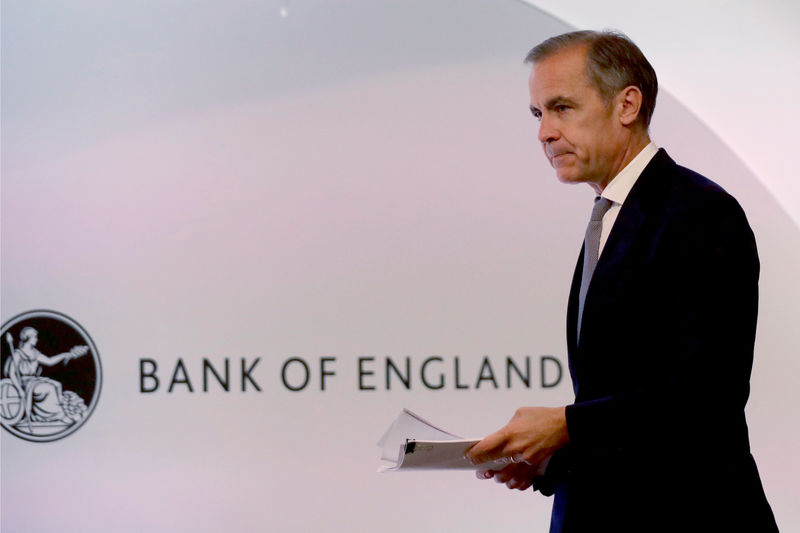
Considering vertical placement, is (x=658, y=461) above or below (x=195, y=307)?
below

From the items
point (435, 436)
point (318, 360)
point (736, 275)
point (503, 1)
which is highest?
point (503, 1)

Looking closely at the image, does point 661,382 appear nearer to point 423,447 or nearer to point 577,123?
point 423,447

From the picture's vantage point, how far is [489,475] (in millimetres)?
1729

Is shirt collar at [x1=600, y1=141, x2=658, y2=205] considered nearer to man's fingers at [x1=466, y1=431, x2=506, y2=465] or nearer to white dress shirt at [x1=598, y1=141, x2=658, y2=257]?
white dress shirt at [x1=598, y1=141, x2=658, y2=257]

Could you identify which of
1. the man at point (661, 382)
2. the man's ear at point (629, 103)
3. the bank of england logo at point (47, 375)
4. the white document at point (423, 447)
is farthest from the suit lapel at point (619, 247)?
the bank of england logo at point (47, 375)

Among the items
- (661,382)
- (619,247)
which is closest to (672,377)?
(661,382)

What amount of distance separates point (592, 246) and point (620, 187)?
0.10 meters

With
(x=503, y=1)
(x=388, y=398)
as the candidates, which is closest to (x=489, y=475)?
(x=388, y=398)

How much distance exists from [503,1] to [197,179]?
1.22 m

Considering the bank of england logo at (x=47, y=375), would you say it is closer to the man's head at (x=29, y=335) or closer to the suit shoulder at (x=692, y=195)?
the man's head at (x=29, y=335)

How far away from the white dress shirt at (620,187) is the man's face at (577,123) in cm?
4

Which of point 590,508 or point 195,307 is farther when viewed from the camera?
point 195,307

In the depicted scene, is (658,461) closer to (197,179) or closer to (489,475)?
(489,475)

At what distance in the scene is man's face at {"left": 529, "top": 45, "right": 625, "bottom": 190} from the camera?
5.24 ft
